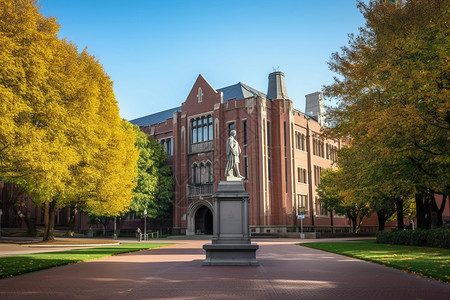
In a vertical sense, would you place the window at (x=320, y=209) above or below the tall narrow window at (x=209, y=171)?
below

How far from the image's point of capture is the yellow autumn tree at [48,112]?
58.2 feet

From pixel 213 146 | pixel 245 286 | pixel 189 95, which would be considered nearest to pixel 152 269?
pixel 245 286

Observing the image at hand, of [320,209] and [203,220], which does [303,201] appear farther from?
[203,220]

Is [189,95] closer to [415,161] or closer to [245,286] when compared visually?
[415,161]

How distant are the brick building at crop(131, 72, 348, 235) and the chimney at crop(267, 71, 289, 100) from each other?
12 cm

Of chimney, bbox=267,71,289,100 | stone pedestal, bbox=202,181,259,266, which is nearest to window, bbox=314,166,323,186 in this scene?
chimney, bbox=267,71,289,100

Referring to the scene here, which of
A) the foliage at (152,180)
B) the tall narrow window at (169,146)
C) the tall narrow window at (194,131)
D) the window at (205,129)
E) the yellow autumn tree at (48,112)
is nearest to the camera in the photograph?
the yellow autumn tree at (48,112)

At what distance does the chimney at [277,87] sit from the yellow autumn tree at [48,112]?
27147 mm

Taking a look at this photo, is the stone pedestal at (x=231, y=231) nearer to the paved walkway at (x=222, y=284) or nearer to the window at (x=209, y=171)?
the paved walkway at (x=222, y=284)

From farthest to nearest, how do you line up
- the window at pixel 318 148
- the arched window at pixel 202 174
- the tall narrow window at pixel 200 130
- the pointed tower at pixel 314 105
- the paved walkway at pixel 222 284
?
the pointed tower at pixel 314 105 → the window at pixel 318 148 → the tall narrow window at pixel 200 130 → the arched window at pixel 202 174 → the paved walkway at pixel 222 284

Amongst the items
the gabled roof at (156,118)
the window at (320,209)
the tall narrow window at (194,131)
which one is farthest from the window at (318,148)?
the gabled roof at (156,118)

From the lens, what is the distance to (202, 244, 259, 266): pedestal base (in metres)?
13.5

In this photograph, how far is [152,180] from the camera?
4678 cm

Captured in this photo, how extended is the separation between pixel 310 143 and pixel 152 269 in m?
41.5
